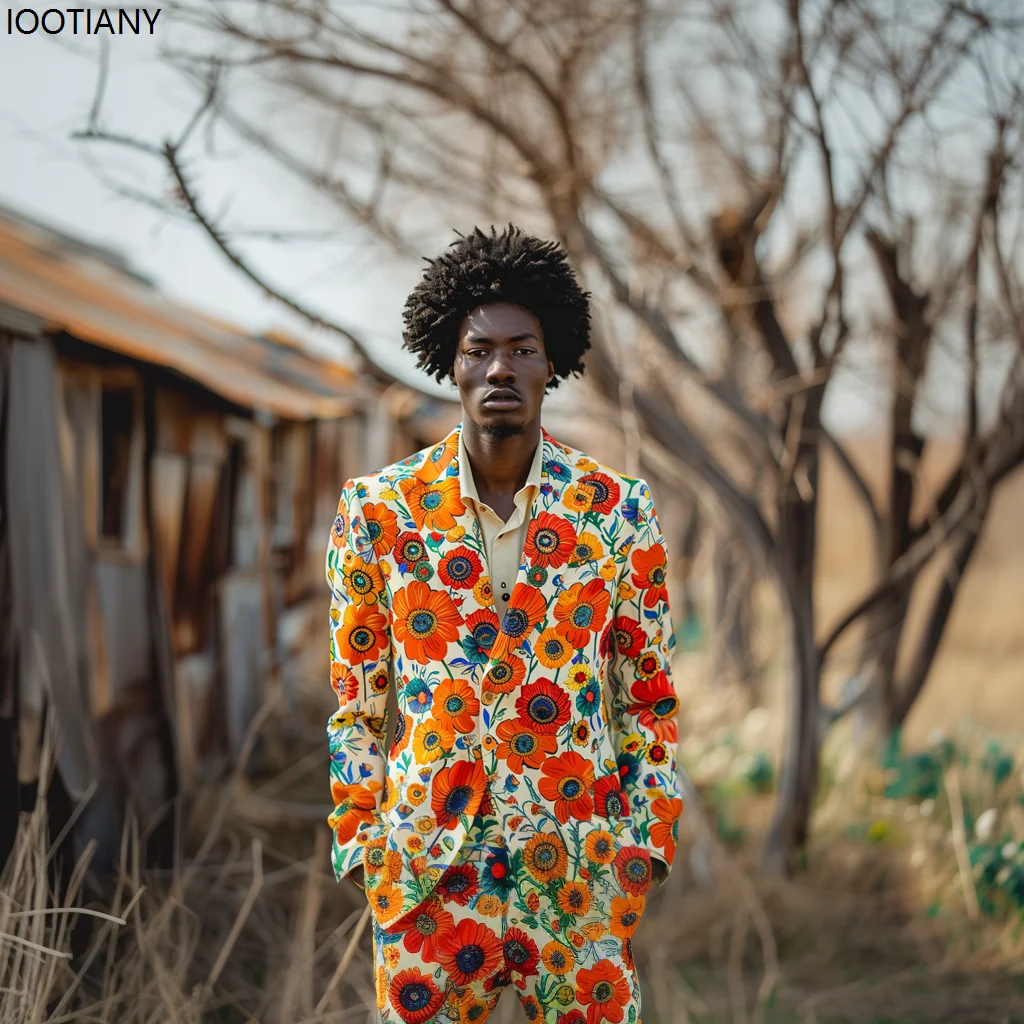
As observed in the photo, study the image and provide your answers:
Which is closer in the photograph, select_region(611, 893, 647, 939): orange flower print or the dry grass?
select_region(611, 893, 647, 939): orange flower print

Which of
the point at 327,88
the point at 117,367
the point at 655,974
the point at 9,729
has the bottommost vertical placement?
the point at 655,974

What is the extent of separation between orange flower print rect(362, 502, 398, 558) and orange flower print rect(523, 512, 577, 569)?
241mm

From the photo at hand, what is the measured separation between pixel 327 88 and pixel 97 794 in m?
3.05

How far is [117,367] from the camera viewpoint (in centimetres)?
380

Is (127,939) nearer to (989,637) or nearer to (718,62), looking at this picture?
(718,62)

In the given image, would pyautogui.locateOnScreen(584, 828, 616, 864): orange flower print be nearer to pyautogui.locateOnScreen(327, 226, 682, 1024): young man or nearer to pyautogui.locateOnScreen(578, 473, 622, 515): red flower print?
pyautogui.locateOnScreen(327, 226, 682, 1024): young man

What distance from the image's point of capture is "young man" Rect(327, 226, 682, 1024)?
73.7 inches

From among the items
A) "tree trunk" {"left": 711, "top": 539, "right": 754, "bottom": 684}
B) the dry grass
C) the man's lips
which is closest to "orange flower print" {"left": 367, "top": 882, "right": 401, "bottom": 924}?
the dry grass

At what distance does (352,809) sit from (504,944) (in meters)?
0.36

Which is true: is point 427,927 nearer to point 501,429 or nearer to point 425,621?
point 425,621

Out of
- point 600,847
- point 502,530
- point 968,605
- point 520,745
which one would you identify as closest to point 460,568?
point 502,530

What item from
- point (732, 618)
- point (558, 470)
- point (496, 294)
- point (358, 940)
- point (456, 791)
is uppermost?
point (496, 294)

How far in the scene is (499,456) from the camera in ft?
6.48

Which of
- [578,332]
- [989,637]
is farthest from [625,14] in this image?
[989,637]
